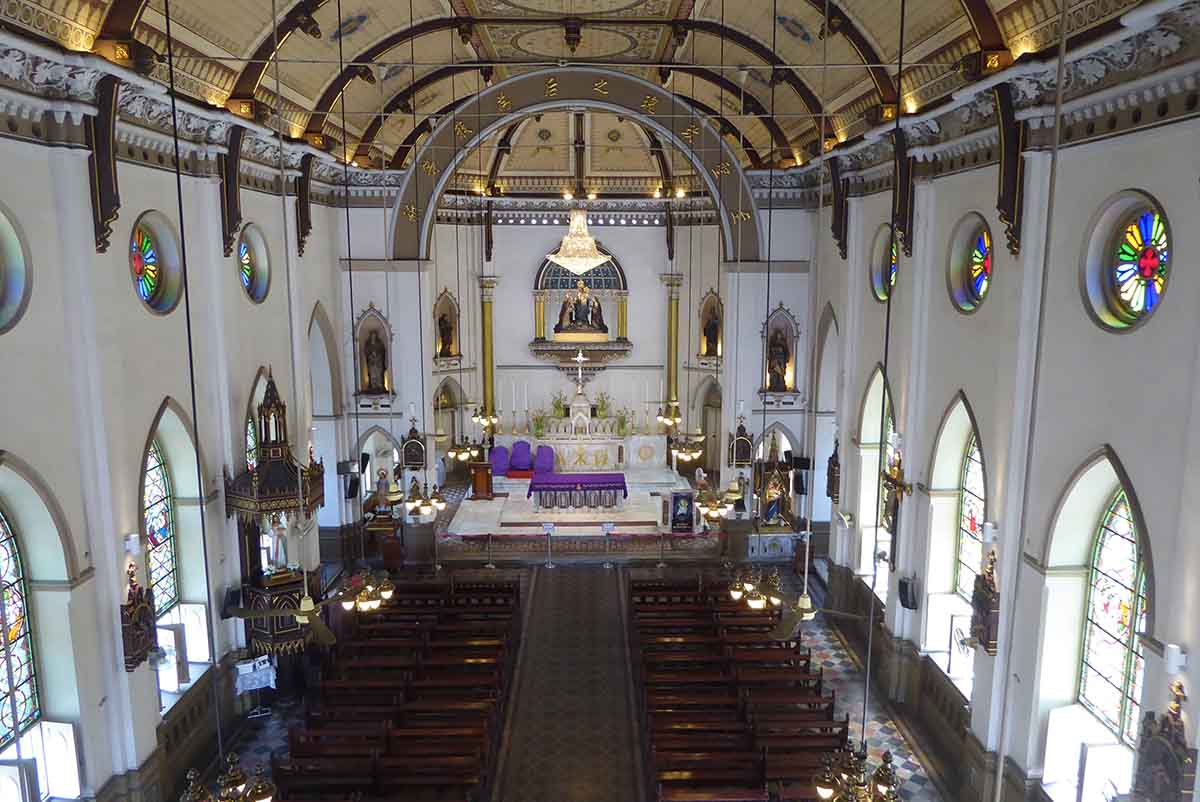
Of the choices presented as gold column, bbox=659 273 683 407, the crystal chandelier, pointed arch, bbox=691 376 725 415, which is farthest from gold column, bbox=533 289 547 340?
pointed arch, bbox=691 376 725 415

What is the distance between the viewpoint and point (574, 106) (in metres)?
18.9

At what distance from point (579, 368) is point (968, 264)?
1543 cm

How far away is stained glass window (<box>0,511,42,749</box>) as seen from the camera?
856cm

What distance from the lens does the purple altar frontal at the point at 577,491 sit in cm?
2265

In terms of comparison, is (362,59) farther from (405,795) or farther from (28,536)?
(405,795)

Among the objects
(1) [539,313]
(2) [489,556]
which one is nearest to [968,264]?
(2) [489,556]

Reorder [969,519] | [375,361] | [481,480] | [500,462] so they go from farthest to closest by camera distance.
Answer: [500,462], [481,480], [375,361], [969,519]

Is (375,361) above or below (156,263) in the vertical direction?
below

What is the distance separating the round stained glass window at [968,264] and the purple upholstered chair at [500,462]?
1686cm

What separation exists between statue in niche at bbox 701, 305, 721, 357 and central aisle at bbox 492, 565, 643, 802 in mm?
9012

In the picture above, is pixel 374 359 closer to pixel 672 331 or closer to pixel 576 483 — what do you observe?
pixel 576 483

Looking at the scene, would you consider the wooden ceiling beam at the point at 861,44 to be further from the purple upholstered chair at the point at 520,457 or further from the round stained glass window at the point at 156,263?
the purple upholstered chair at the point at 520,457

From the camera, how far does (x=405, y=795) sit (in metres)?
9.93

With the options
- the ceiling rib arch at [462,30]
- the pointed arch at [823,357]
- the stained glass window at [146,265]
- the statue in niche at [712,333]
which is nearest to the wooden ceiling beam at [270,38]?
the ceiling rib arch at [462,30]
